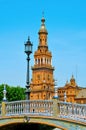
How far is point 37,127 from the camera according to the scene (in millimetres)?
27578

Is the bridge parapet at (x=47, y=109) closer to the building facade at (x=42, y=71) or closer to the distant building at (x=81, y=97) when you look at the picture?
the building facade at (x=42, y=71)

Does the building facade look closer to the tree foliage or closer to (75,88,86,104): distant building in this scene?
(75,88,86,104): distant building

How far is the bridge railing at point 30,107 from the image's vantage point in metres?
20.3

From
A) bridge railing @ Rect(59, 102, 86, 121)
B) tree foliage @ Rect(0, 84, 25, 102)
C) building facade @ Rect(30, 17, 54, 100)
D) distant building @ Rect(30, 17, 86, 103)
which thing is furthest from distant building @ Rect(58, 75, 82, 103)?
bridge railing @ Rect(59, 102, 86, 121)

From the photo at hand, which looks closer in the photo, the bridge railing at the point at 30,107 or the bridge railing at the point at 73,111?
the bridge railing at the point at 73,111

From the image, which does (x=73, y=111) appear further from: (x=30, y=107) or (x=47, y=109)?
(x=30, y=107)

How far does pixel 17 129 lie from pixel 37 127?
1.47 metres

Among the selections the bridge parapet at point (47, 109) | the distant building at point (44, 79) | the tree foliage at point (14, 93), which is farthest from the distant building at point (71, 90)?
the bridge parapet at point (47, 109)

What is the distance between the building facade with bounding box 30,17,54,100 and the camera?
357 feet

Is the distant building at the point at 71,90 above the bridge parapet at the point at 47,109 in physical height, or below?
above

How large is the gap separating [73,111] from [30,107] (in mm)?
2760

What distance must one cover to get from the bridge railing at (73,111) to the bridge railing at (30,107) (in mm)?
636

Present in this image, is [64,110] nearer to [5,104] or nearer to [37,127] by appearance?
[5,104]

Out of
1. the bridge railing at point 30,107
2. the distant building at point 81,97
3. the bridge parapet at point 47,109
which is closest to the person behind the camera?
the bridge parapet at point 47,109
